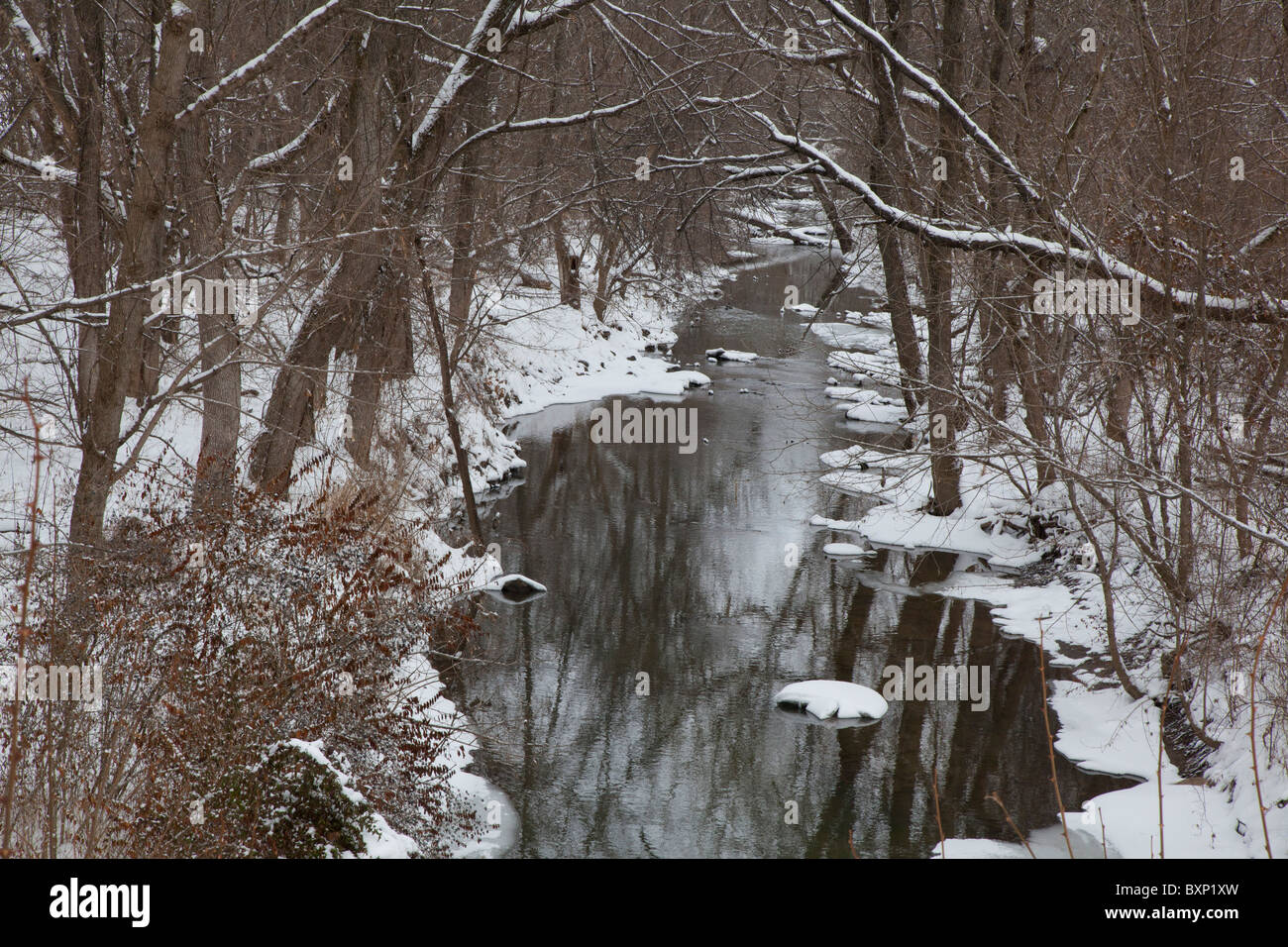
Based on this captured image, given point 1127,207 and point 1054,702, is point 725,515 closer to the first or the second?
point 1054,702

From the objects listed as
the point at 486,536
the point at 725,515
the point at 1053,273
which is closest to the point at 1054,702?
the point at 1053,273

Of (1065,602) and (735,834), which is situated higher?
(1065,602)

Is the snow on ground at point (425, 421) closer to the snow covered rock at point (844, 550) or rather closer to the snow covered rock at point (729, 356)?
the snow covered rock at point (729, 356)

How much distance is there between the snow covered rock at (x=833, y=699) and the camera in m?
10.5

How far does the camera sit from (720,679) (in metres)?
11.4

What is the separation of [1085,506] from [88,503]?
406 inches

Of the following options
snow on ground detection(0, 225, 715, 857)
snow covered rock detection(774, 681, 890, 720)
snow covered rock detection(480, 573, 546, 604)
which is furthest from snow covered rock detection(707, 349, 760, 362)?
snow covered rock detection(774, 681, 890, 720)

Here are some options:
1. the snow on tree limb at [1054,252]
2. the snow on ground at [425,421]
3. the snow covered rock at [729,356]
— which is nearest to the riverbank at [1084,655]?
the snow on tree limb at [1054,252]

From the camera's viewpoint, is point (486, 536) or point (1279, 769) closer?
point (1279, 769)

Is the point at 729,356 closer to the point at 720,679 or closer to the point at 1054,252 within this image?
the point at 720,679

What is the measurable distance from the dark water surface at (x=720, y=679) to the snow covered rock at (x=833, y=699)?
16cm

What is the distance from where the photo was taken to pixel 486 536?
51.0 feet

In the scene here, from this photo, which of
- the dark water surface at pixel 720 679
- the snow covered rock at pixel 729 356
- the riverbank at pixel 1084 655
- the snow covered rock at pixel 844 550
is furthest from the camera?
the snow covered rock at pixel 729 356
